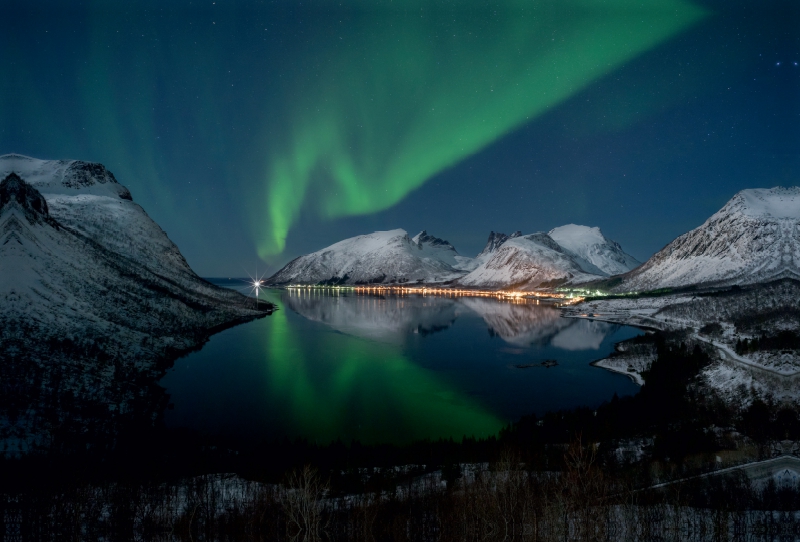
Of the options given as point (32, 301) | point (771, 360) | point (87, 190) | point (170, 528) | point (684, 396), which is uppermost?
point (87, 190)

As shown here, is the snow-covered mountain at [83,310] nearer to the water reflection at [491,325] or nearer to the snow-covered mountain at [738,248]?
the water reflection at [491,325]

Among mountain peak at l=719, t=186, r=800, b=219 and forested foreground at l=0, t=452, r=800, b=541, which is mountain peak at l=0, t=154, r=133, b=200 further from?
mountain peak at l=719, t=186, r=800, b=219

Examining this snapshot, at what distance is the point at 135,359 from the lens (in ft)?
152

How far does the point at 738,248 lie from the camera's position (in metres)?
137

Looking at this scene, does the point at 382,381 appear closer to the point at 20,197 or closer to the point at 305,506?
the point at 305,506

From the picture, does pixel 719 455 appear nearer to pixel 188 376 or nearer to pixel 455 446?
pixel 455 446

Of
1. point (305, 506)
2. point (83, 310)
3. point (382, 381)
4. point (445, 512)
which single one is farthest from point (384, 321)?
point (305, 506)

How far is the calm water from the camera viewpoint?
3284cm

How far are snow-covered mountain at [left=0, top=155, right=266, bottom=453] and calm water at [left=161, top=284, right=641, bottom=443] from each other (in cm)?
500

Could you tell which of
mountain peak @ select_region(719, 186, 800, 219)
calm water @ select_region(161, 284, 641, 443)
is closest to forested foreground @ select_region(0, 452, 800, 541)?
calm water @ select_region(161, 284, 641, 443)

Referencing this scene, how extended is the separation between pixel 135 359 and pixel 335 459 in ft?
110

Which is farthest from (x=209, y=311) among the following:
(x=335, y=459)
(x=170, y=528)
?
(x=170, y=528)

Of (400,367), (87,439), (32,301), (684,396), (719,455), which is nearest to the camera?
(719,455)

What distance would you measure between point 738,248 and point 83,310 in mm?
175639
